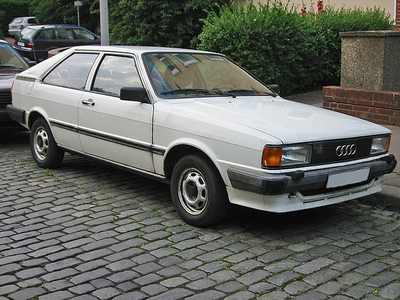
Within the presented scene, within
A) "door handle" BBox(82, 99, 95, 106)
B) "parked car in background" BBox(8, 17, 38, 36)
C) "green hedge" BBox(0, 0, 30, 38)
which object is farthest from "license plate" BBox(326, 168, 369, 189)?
"green hedge" BBox(0, 0, 30, 38)

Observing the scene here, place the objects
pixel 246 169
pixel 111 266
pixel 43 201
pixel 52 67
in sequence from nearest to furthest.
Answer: pixel 111 266
pixel 246 169
pixel 43 201
pixel 52 67

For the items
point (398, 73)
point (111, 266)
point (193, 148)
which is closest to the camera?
point (111, 266)

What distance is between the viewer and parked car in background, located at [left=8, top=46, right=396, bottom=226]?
4.48m

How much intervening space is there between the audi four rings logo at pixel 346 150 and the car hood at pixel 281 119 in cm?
9

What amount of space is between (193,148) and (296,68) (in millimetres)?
6794

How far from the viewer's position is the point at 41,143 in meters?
6.98

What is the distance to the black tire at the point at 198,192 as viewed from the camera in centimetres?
472

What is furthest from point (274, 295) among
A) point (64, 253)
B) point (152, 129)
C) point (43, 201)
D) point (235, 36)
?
point (235, 36)

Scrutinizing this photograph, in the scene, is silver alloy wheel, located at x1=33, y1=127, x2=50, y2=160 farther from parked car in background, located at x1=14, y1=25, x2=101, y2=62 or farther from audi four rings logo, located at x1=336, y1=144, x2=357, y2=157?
parked car in background, located at x1=14, y1=25, x2=101, y2=62

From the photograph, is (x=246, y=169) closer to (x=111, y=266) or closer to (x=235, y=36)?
(x=111, y=266)

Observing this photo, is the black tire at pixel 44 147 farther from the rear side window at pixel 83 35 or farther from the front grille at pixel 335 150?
the rear side window at pixel 83 35

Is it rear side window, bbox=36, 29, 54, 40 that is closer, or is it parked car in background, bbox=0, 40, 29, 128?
parked car in background, bbox=0, 40, 29, 128

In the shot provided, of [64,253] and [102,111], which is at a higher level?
[102,111]

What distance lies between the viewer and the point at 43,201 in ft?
18.7
